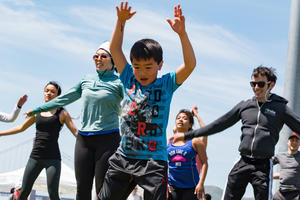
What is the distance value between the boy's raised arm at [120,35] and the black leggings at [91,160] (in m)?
1.67

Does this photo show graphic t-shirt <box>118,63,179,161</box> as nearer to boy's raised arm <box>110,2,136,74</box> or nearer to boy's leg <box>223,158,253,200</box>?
boy's raised arm <box>110,2,136,74</box>

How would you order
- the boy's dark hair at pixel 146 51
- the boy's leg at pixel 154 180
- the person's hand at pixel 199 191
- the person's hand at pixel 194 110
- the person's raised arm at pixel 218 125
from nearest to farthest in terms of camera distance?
the boy's leg at pixel 154 180
the boy's dark hair at pixel 146 51
the person's raised arm at pixel 218 125
the person's hand at pixel 199 191
the person's hand at pixel 194 110

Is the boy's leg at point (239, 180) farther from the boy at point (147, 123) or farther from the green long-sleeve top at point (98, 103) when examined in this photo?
the boy at point (147, 123)

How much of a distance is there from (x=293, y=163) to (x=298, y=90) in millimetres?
2502

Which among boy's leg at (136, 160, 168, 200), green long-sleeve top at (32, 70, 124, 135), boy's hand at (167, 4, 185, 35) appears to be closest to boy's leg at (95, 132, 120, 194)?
green long-sleeve top at (32, 70, 124, 135)

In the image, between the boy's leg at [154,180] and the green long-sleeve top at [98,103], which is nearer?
the boy's leg at [154,180]

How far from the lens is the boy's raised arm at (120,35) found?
5223 mm

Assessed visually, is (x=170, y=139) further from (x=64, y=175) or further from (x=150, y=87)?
(x=64, y=175)

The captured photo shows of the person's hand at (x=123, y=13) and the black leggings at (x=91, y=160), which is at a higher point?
the person's hand at (x=123, y=13)

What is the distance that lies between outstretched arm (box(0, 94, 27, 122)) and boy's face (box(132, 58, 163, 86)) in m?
3.98

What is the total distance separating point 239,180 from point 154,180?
242 centimetres

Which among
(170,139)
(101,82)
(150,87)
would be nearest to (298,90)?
(170,139)

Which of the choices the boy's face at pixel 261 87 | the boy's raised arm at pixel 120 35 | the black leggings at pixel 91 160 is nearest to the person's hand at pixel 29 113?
the black leggings at pixel 91 160

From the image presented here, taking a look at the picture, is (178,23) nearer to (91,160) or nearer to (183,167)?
(91,160)
